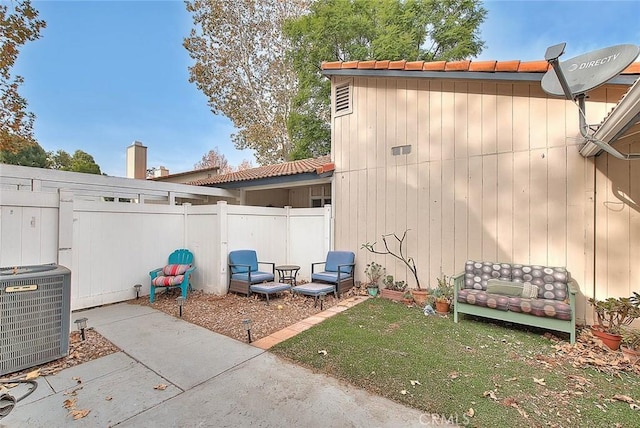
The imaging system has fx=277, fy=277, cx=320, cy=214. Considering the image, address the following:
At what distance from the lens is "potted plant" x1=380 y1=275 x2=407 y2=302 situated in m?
5.96

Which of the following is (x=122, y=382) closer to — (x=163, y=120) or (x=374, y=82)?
(x=374, y=82)

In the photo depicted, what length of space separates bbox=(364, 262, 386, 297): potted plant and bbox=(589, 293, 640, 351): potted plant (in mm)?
3537

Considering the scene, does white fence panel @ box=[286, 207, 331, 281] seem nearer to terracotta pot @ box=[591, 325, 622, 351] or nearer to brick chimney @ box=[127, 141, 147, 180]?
terracotta pot @ box=[591, 325, 622, 351]

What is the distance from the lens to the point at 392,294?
19.8ft

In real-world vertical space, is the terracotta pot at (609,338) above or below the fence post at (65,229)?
below

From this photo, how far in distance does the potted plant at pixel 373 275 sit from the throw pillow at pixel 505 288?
2.34 meters

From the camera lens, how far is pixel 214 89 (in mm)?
14547

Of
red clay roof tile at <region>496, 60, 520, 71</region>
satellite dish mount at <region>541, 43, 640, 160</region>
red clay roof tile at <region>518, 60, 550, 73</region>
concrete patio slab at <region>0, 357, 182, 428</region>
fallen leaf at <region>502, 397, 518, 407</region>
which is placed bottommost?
concrete patio slab at <region>0, 357, 182, 428</region>

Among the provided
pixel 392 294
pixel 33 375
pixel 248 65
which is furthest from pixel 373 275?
pixel 248 65

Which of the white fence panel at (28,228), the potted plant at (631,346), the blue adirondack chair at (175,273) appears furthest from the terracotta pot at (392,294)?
the white fence panel at (28,228)

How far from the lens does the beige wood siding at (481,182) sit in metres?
4.35

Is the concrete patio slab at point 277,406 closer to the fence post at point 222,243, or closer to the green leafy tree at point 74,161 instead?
the fence post at point 222,243

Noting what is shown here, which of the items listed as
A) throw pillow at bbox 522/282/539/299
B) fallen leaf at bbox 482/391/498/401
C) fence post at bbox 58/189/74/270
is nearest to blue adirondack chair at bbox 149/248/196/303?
fence post at bbox 58/189/74/270

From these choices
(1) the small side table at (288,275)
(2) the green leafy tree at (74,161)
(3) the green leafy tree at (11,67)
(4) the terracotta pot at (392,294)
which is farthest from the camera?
(2) the green leafy tree at (74,161)
